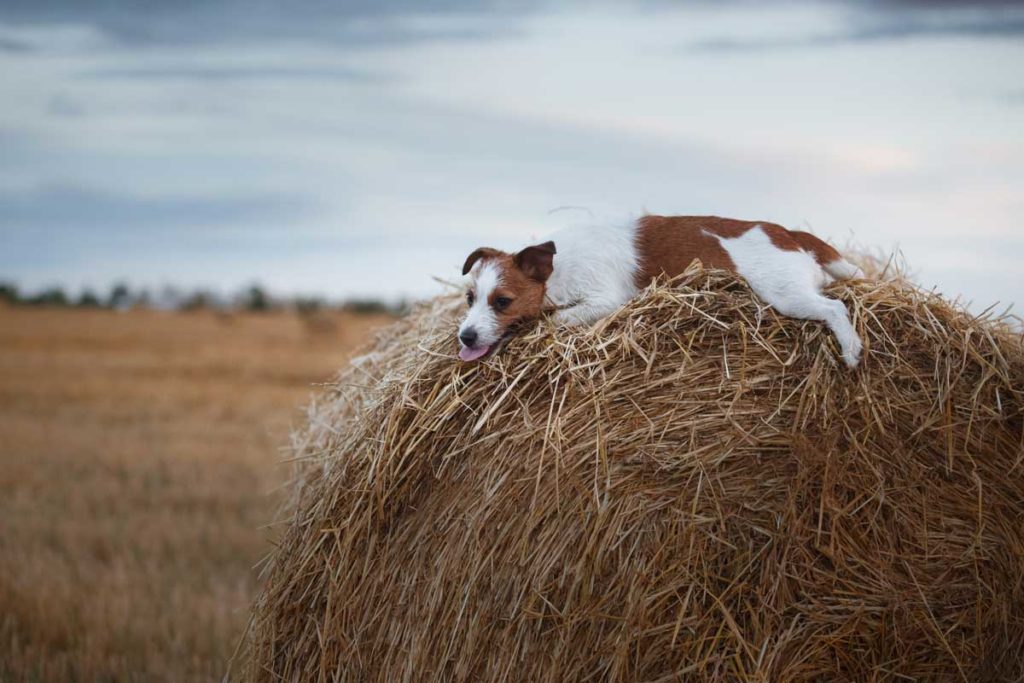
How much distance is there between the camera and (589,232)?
14.9ft

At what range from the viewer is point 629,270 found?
4.53 meters

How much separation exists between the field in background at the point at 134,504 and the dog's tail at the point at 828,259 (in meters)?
3.17

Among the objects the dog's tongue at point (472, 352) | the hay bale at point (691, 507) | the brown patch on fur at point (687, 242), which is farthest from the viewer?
the brown patch on fur at point (687, 242)

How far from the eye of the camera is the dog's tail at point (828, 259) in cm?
468

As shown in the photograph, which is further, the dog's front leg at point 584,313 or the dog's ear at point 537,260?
the dog's front leg at point 584,313

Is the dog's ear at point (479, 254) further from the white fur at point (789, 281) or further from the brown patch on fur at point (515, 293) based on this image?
the white fur at point (789, 281)

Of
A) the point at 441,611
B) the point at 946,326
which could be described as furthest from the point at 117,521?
the point at 946,326

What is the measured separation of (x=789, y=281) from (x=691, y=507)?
3.67 feet

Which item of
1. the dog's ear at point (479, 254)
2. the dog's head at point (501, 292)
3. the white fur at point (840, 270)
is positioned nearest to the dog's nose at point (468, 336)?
the dog's head at point (501, 292)

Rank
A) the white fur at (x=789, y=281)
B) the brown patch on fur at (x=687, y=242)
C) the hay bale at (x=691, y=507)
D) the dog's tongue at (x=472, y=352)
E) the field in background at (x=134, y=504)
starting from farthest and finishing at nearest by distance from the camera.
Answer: the field in background at (x=134, y=504) < the brown patch on fur at (x=687, y=242) < the dog's tongue at (x=472, y=352) < the white fur at (x=789, y=281) < the hay bale at (x=691, y=507)

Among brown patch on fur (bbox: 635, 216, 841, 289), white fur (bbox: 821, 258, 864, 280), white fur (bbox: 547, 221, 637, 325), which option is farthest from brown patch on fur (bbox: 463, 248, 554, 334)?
white fur (bbox: 821, 258, 864, 280)

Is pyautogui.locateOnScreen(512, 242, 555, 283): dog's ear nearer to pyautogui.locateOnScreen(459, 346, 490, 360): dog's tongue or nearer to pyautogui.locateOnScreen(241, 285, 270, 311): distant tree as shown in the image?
pyautogui.locateOnScreen(459, 346, 490, 360): dog's tongue

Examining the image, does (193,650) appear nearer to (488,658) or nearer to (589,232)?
(488,658)

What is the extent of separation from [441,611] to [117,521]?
6.10 meters
